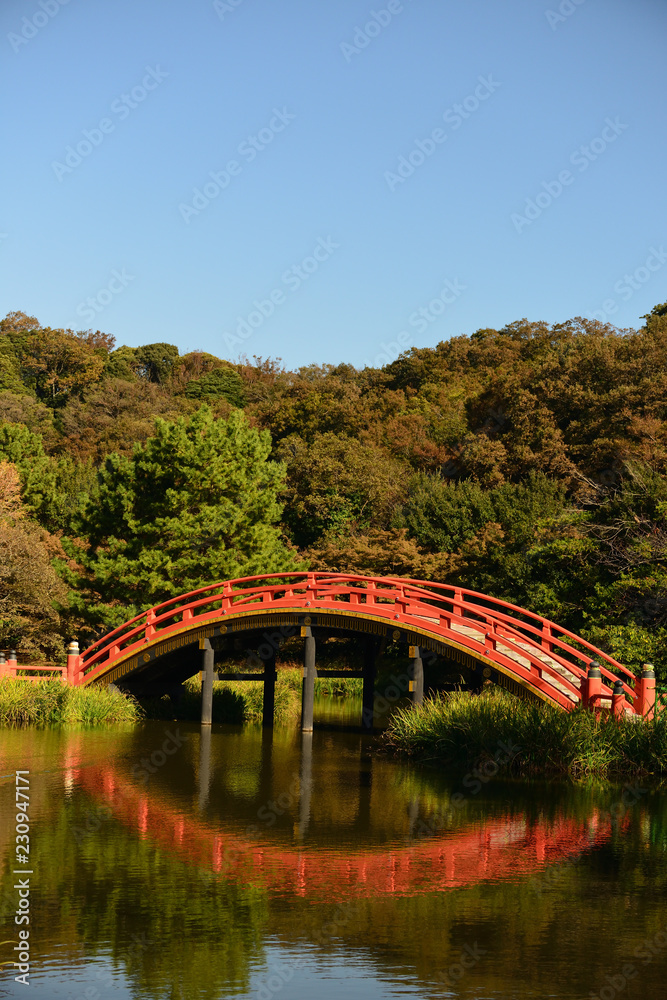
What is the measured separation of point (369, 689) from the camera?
82.2ft

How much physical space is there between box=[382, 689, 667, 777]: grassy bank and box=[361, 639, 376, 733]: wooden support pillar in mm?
6374

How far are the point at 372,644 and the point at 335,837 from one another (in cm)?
1348

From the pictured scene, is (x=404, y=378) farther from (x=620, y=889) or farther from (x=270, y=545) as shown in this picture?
(x=620, y=889)

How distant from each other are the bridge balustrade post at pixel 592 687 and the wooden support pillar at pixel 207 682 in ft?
30.1

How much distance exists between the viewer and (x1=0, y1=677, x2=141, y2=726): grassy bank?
22.6 m

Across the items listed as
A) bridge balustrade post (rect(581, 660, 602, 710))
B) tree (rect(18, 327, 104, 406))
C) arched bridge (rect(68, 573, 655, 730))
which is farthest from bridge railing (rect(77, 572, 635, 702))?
tree (rect(18, 327, 104, 406))

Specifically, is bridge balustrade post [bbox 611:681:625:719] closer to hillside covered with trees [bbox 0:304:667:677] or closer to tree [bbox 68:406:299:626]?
hillside covered with trees [bbox 0:304:667:677]

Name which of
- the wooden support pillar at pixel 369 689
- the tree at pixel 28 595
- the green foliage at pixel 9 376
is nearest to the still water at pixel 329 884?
the wooden support pillar at pixel 369 689

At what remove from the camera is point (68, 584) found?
33.1 m

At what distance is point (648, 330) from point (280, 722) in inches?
1099

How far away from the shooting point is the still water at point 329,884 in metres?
7.64

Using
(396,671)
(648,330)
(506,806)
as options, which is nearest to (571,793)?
(506,806)

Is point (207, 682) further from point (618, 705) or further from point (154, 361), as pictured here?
point (154, 361)

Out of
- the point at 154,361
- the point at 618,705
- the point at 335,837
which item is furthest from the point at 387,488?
the point at 154,361
